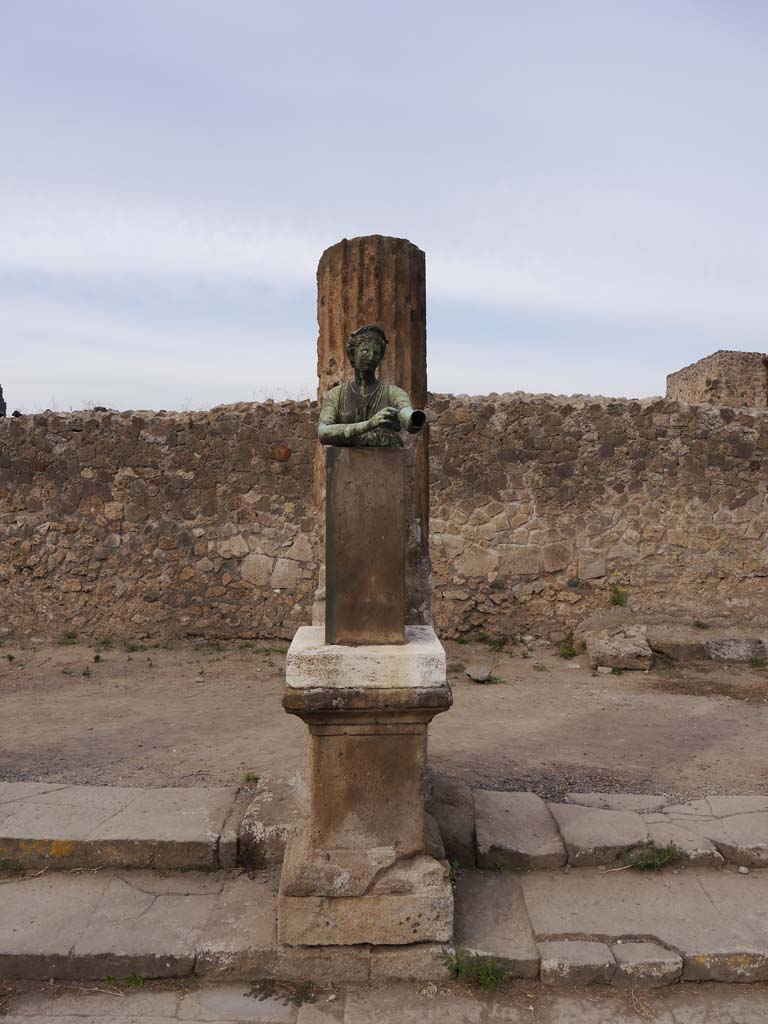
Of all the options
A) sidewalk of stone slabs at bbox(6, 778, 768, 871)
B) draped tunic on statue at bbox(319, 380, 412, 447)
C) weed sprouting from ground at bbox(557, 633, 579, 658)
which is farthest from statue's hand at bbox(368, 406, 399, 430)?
weed sprouting from ground at bbox(557, 633, 579, 658)

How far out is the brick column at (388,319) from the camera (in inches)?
146

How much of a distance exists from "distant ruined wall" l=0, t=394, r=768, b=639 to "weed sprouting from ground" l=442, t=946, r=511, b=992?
18.6 ft

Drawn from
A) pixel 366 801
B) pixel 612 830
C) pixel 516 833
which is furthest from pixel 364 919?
pixel 612 830

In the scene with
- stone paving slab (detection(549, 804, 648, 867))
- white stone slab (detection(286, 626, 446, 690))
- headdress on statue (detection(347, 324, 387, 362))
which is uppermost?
headdress on statue (detection(347, 324, 387, 362))

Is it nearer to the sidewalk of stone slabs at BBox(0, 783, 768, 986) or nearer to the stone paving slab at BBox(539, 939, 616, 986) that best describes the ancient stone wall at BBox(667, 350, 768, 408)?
the sidewalk of stone slabs at BBox(0, 783, 768, 986)

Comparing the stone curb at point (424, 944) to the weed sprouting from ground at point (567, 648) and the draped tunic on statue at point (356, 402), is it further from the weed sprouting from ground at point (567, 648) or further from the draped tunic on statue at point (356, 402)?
the weed sprouting from ground at point (567, 648)

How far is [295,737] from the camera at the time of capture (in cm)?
546

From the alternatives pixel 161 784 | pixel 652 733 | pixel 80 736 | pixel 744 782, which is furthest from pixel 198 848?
pixel 652 733

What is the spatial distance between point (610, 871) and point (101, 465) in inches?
277

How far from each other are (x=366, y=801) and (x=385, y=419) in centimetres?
146

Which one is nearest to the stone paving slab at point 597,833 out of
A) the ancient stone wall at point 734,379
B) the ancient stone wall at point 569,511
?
the ancient stone wall at point 569,511

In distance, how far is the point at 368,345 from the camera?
293 cm

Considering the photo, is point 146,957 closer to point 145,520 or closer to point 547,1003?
point 547,1003

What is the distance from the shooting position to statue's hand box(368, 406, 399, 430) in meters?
2.68
